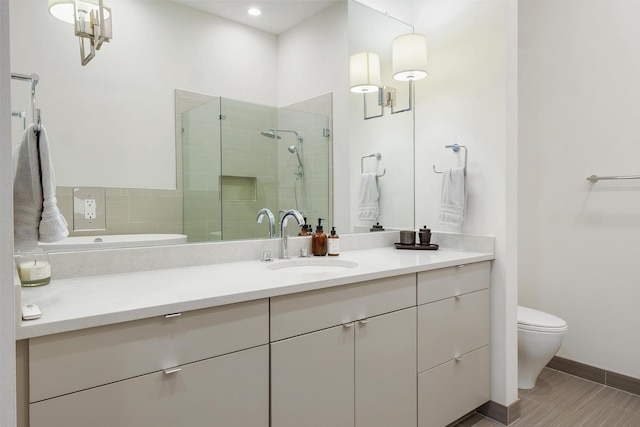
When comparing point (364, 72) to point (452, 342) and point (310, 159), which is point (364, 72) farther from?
point (452, 342)

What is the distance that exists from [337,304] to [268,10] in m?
1.48

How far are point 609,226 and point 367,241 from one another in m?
→ 1.46

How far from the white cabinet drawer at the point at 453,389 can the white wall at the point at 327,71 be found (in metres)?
0.88

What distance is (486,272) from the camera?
2098 millimetres

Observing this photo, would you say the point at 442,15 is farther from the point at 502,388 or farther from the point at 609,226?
the point at 502,388

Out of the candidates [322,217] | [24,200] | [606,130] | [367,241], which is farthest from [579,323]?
[24,200]

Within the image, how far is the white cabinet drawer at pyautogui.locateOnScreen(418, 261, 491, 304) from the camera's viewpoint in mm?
1787

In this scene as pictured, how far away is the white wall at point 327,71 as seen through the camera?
205 centimetres

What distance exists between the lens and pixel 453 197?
219cm

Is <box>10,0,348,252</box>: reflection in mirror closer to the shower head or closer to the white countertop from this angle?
the shower head

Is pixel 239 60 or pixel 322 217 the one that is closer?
pixel 239 60

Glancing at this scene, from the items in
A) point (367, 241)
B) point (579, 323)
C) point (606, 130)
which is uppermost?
point (606, 130)

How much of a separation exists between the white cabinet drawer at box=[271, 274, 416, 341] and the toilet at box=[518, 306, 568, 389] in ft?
3.26

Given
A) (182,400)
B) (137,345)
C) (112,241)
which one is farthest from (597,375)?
(112,241)
